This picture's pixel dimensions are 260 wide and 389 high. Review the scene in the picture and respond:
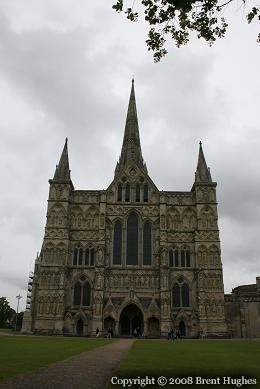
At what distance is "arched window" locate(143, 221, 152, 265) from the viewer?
173 ft

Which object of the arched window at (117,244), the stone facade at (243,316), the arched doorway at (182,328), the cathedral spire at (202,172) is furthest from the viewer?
the cathedral spire at (202,172)

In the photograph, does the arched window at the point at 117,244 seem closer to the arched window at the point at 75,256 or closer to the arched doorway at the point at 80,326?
the arched window at the point at 75,256

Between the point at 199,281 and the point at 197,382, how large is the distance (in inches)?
1655

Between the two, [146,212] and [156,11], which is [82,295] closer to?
[146,212]

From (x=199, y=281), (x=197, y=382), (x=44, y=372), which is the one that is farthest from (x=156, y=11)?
(x=199, y=281)

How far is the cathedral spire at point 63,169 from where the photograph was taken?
5678cm

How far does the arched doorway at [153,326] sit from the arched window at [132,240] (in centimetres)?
742

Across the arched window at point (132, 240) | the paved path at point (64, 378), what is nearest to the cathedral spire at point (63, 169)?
the arched window at point (132, 240)

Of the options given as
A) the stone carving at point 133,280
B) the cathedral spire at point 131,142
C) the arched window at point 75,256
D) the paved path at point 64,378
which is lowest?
the paved path at point 64,378

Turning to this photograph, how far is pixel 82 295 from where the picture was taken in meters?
51.2

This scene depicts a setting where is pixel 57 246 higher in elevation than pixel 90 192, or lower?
lower

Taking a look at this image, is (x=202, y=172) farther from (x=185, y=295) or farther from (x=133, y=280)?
(x=133, y=280)

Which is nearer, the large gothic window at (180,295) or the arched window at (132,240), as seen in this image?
the large gothic window at (180,295)

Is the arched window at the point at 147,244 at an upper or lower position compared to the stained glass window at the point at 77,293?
upper
